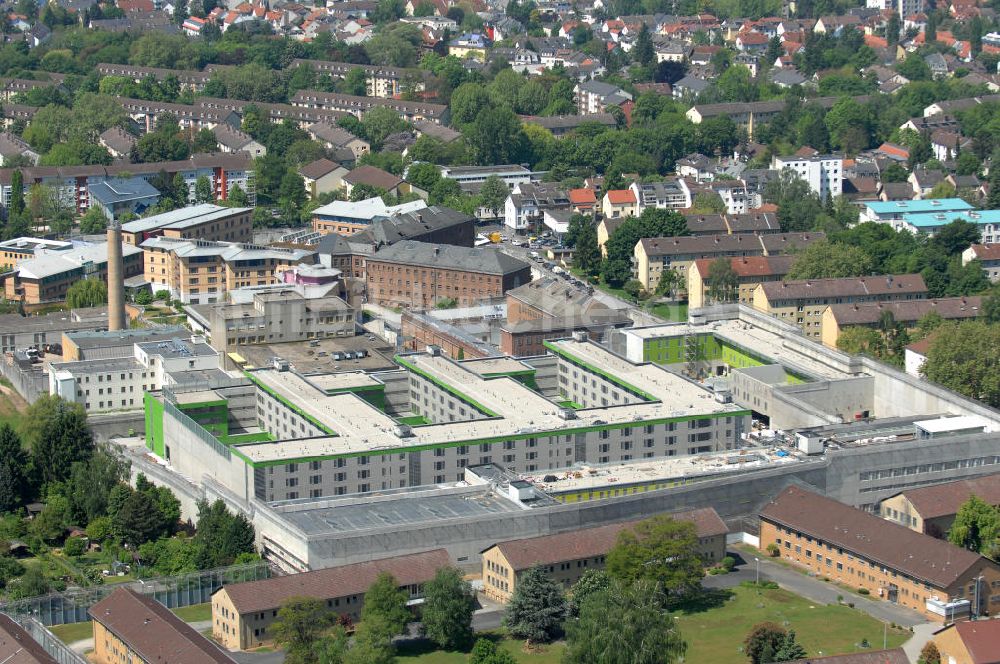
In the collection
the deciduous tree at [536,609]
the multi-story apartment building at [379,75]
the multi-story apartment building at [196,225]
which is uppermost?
the multi-story apartment building at [379,75]

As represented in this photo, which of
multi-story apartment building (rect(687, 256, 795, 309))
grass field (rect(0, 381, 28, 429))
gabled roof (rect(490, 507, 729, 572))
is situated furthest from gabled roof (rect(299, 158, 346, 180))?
gabled roof (rect(490, 507, 729, 572))

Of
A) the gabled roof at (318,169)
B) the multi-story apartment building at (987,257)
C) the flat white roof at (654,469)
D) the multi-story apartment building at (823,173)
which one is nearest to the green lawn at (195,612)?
the flat white roof at (654,469)

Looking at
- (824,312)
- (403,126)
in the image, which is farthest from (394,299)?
(403,126)

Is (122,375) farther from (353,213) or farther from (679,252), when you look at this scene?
(679,252)

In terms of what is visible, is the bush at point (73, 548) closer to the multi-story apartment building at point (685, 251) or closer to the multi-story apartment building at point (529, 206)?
the multi-story apartment building at point (685, 251)

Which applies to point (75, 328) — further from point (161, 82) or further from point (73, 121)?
point (161, 82)

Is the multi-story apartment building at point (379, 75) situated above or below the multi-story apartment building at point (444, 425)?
above

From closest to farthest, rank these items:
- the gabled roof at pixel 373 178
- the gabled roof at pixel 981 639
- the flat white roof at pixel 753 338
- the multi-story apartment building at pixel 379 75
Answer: the gabled roof at pixel 981 639 < the flat white roof at pixel 753 338 < the gabled roof at pixel 373 178 < the multi-story apartment building at pixel 379 75
